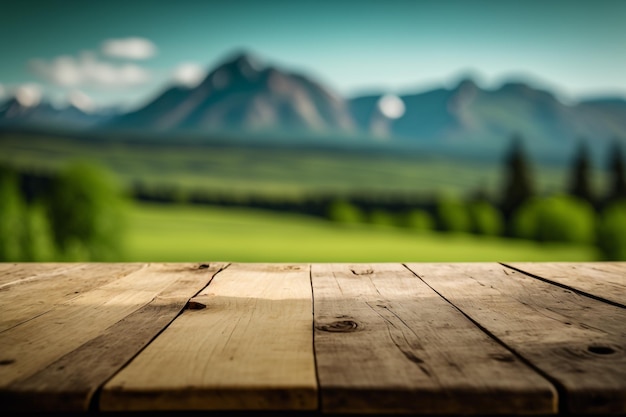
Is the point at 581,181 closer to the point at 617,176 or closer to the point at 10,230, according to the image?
the point at 617,176

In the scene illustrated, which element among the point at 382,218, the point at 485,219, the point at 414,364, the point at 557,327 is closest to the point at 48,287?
the point at 414,364

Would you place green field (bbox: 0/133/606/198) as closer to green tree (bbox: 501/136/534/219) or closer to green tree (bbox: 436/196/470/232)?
green tree (bbox: 436/196/470/232)

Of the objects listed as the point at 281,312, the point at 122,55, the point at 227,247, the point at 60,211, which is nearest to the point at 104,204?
the point at 60,211

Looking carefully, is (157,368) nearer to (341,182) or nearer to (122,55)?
(341,182)

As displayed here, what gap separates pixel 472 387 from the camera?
805 millimetres

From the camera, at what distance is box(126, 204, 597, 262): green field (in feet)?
77.3

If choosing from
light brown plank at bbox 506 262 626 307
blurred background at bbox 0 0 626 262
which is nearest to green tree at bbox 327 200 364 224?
blurred background at bbox 0 0 626 262

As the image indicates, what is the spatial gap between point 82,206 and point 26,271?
37.3m

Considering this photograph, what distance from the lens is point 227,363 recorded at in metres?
0.93

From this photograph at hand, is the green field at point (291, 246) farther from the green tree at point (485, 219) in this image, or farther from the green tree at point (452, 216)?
the green tree at point (452, 216)

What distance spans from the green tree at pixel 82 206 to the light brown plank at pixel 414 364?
35.8 meters

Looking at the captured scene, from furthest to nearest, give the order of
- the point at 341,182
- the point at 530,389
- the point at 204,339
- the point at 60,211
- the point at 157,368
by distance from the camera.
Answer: the point at 341,182, the point at 60,211, the point at 204,339, the point at 157,368, the point at 530,389

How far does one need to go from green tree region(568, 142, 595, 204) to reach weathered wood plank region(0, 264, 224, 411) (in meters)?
63.9

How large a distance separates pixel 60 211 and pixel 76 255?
9133 millimetres
